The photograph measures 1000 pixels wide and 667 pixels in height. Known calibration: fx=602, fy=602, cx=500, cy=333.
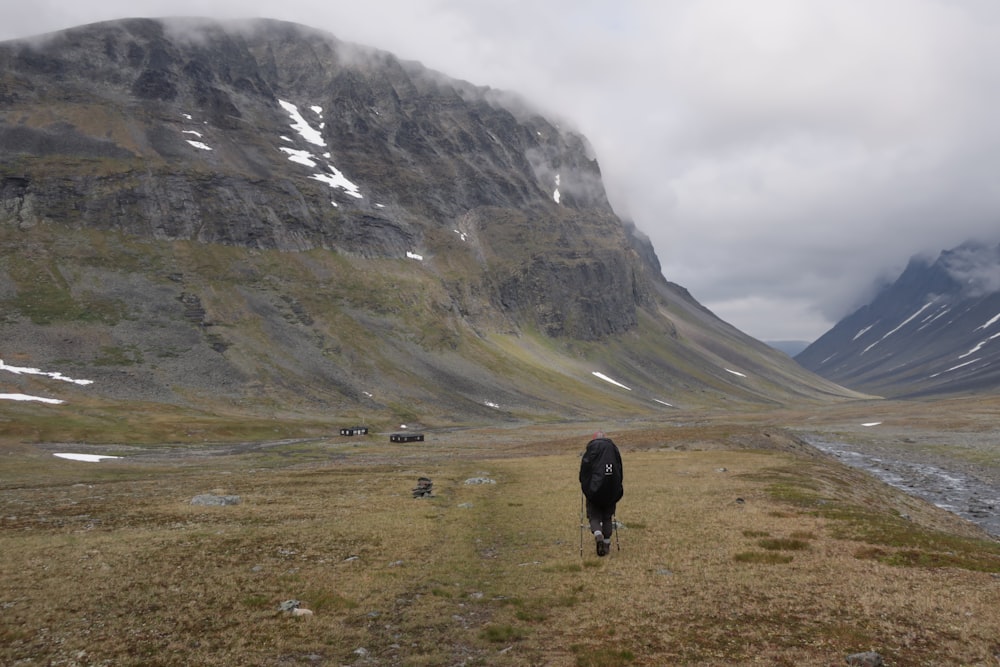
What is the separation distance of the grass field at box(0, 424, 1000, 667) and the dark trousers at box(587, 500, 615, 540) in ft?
3.18

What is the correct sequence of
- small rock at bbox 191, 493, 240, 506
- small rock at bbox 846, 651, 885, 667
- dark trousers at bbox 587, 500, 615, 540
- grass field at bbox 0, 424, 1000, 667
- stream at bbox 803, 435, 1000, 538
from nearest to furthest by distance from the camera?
small rock at bbox 846, 651, 885, 667
grass field at bbox 0, 424, 1000, 667
dark trousers at bbox 587, 500, 615, 540
small rock at bbox 191, 493, 240, 506
stream at bbox 803, 435, 1000, 538

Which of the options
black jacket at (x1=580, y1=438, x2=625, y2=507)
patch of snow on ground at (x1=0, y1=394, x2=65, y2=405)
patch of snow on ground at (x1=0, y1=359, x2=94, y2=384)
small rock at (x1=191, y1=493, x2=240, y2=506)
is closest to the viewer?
black jacket at (x1=580, y1=438, x2=625, y2=507)

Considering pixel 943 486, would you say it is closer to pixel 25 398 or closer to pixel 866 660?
pixel 866 660

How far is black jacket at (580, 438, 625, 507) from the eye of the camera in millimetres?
18625

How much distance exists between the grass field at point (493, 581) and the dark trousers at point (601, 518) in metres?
0.97

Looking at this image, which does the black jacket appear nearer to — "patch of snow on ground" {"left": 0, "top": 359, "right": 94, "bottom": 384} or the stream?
the stream

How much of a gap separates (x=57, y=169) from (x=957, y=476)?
23042 cm

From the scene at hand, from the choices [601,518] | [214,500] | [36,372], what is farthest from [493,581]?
[36,372]

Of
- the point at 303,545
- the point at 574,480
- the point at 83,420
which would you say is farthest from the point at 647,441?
the point at 83,420

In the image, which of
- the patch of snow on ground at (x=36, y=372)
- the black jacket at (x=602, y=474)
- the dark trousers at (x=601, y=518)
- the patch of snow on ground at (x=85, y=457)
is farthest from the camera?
the patch of snow on ground at (x=36, y=372)

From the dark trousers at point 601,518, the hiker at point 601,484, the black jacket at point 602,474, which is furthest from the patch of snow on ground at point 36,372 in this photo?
the black jacket at point 602,474

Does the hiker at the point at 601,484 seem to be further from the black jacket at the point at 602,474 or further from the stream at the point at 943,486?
the stream at the point at 943,486

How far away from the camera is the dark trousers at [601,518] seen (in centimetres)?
1941

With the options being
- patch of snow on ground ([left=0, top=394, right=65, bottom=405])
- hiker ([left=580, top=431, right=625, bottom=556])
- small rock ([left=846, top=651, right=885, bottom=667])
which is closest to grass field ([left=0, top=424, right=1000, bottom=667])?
small rock ([left=846, top=651, right=885, bottom=667])
